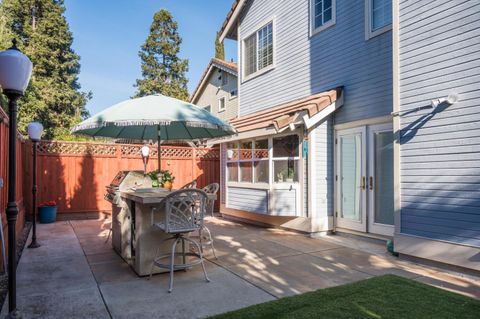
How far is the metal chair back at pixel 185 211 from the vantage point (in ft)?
13.5

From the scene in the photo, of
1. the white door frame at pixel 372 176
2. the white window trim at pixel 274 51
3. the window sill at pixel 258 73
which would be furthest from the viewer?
the window sill at pixel 258 73

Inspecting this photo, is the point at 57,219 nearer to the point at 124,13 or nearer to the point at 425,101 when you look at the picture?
the point at 425,101

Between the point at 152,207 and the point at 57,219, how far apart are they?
6.28 metres

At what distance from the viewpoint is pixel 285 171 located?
770cm

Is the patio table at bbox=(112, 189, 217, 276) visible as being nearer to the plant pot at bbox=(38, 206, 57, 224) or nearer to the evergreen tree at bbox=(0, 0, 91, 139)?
the plant pot at bbox=(38, 206, 57, 224)

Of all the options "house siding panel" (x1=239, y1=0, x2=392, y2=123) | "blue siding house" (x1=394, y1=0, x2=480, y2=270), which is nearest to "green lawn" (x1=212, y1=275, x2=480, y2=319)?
"blue siding house" (x1=394, y1=0, x2=480, y2=270)

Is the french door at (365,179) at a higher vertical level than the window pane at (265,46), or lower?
lower

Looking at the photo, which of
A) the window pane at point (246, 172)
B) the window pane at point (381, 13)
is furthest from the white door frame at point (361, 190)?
the window pane at point (246, 172)

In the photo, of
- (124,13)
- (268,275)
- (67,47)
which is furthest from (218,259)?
(67,47)

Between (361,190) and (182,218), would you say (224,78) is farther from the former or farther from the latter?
(182,218)

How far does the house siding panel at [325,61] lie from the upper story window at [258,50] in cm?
23

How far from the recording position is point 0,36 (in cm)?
1191

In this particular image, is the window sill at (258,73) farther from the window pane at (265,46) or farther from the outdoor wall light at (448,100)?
the outdoor wall light at (448,100)

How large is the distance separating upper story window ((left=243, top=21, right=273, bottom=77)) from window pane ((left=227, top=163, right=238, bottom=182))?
294 cm
